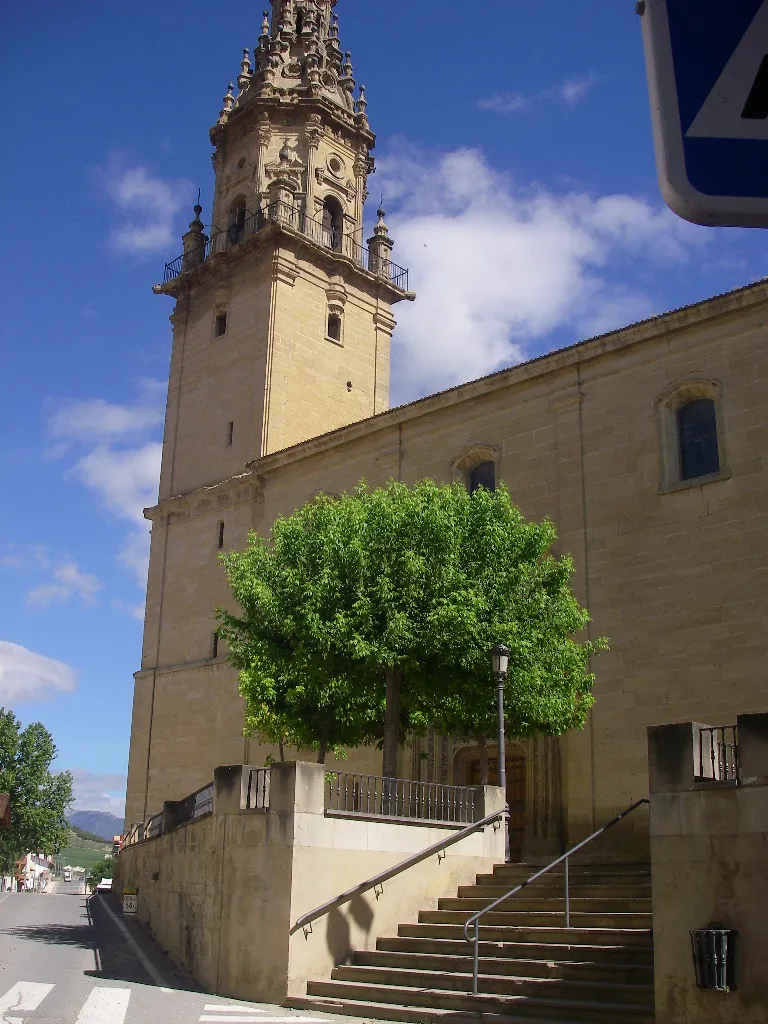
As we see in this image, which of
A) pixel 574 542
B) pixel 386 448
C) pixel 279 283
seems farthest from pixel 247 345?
pixel 574 542

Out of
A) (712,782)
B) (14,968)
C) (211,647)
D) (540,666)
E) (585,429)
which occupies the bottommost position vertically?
(14,968)

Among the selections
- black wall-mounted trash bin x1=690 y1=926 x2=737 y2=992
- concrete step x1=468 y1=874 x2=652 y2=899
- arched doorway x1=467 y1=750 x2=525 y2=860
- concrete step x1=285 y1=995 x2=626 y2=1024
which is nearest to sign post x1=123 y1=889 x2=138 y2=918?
arched doorway x1=467 y1=750 x2=525 y2=860

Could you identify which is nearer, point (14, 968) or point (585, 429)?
point (14, 968)

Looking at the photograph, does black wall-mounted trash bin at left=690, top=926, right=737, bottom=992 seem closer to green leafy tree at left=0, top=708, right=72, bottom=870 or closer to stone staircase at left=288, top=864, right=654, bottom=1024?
stone staircase at left=288, top=864, right=654, bottom=1024

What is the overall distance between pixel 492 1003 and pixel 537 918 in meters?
2.50

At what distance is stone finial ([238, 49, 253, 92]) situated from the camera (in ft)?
142

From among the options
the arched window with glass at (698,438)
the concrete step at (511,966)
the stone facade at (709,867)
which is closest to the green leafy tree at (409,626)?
the arched window with glass at (698,438)

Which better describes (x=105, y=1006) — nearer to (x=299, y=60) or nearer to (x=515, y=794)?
(x=515, y=794)

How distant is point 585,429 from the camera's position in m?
26.6

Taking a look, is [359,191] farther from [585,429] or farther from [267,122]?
[585,429]

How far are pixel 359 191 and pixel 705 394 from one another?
21406 millimetres

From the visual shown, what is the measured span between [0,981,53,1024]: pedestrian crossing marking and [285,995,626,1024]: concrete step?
3.33 metres

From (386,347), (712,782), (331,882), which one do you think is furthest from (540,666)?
(386,347)

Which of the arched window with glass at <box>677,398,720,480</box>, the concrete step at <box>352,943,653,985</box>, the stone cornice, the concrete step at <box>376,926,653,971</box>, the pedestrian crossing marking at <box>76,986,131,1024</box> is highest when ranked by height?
the stone cornice
